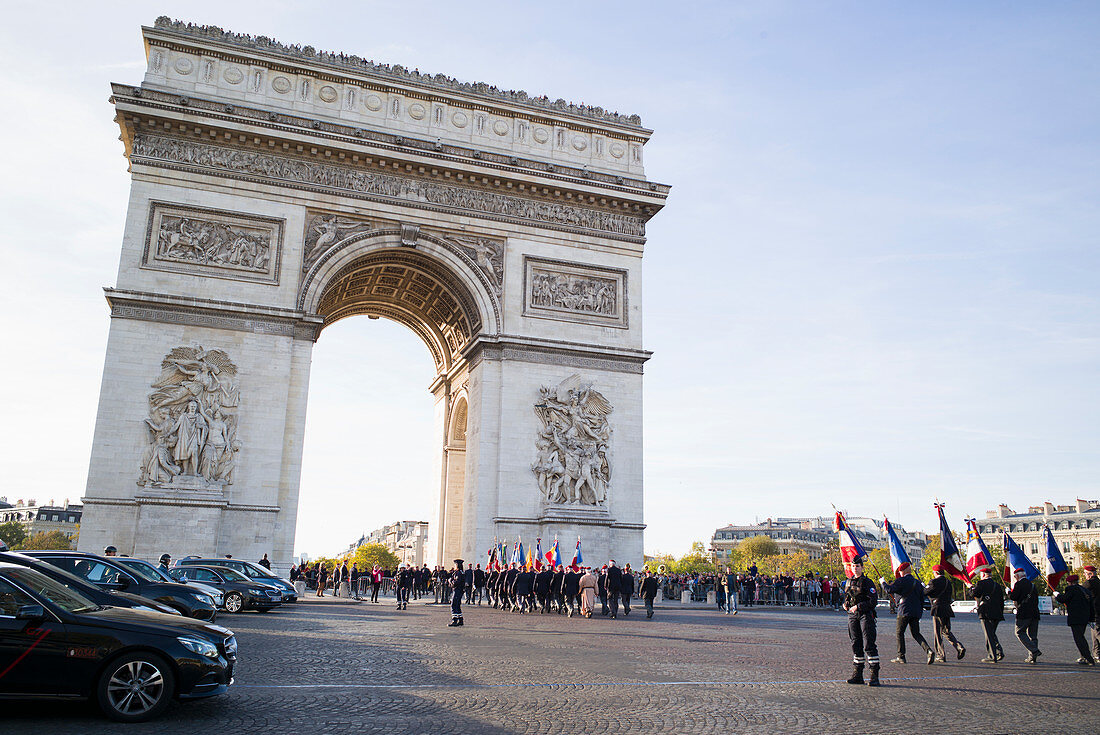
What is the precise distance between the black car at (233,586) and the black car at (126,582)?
563 centimetres

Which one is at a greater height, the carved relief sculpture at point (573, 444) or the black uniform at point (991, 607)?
the carved relief sculpture at point (573, 444)

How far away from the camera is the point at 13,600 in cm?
659

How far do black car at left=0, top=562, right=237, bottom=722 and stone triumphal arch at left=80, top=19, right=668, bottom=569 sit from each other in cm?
1805

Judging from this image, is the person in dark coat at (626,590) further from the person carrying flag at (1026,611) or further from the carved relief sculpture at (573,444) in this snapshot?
the person carrying flag at (1026,611)

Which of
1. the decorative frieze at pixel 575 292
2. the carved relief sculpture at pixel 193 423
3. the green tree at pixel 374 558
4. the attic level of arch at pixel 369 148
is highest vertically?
the attic level of arch at pixel 369 148

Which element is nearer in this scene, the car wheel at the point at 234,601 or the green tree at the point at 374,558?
the car wheel at the point at 234,601

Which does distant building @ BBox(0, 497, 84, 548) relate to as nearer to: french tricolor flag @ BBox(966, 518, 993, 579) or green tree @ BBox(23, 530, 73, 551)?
green tree @ BBox(23, 530, 73, 551)

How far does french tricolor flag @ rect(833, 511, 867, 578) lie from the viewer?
10.9m

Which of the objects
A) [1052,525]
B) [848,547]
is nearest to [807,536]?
[1052,525]

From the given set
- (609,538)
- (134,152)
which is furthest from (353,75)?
(609,538)

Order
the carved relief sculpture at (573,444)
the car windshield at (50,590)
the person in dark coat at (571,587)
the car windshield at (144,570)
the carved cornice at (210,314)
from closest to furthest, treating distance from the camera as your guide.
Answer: the car windshield at (50,590) < the car windshield at (144,570) < the person in dark coat at (571,587) < the carved cornice at (210,314) < the carved relief sculpture at (573,444)

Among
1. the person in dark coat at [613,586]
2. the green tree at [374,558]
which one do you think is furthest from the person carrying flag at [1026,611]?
the green tree at [374,558]

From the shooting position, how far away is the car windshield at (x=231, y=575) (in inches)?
776

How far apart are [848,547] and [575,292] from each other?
1928 cm
